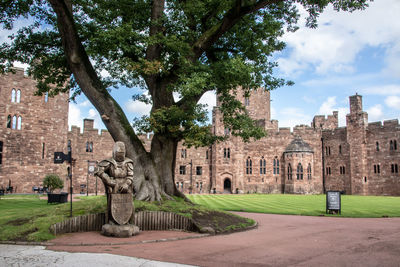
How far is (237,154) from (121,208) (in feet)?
123

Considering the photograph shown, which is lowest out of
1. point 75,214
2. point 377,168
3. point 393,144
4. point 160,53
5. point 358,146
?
point 75,214

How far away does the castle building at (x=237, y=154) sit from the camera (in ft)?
109

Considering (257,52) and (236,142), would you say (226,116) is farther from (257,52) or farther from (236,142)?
(236,142)

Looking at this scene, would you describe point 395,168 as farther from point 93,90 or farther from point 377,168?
point 93,90

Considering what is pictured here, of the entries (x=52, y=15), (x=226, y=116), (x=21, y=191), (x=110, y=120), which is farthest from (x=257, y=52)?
(x=21, y=191)

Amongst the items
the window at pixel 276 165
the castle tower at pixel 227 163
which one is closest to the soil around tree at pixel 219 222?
the castle tower at pixel 227 163

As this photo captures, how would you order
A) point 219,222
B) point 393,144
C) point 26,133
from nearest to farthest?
point 219,222, point 26,133, point 393,144

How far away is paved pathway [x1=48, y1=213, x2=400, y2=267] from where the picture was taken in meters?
6.79

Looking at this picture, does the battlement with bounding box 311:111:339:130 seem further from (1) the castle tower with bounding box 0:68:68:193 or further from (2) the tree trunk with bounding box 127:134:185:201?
(2) the tree trunk with bounding box 127:134:185:201

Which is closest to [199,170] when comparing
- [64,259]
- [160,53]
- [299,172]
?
[299,172]

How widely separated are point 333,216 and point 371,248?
25.8 feet

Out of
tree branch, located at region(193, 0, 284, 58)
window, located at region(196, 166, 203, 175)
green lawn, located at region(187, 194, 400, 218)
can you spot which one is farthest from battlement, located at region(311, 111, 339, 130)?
tree branch, located at region(193, 0, 284, 58)

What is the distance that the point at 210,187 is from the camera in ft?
151

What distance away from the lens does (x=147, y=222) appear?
34.4ft
